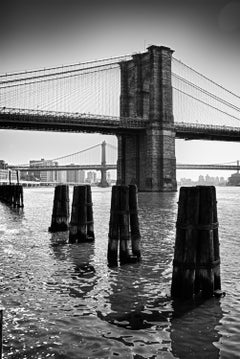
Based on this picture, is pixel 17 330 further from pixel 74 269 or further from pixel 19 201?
pixel 19 201

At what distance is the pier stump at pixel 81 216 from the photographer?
1089 cm

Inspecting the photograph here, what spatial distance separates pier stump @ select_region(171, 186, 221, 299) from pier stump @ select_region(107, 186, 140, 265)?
2.49 meters

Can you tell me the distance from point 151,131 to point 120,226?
54858 millimetres

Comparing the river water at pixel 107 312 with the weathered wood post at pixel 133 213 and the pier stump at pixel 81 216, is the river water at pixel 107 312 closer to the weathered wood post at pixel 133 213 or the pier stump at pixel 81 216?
the weathered wood post at pixel 133 213

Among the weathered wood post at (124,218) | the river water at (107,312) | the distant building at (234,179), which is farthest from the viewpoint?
the distant building at (234,179)

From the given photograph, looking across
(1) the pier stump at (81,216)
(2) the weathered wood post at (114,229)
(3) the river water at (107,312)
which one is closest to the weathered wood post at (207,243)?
(3) the river water at (107,312)

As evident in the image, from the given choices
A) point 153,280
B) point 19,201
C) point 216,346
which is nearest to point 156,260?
point 153,280

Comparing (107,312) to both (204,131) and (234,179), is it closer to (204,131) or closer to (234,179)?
(204,131)

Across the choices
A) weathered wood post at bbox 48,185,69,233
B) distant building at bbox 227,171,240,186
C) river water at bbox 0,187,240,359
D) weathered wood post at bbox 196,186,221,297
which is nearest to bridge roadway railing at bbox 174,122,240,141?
weathered wood post at bbox 48,185,69,233

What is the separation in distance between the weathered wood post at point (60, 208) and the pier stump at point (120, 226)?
19.1 feet

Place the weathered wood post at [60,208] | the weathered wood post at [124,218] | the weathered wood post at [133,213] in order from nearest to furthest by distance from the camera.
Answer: the weathered wood post at [124,218], the weathered wood post at [133,213], the weathered wood post at [60,208]

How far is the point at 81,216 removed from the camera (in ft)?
36.0

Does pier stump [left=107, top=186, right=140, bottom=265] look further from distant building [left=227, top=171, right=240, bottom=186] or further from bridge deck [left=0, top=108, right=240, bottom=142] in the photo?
distant building [left=227, top=171, right=240, bottom=186]

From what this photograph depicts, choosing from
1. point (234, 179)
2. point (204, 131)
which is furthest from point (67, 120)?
point (234, 179)
